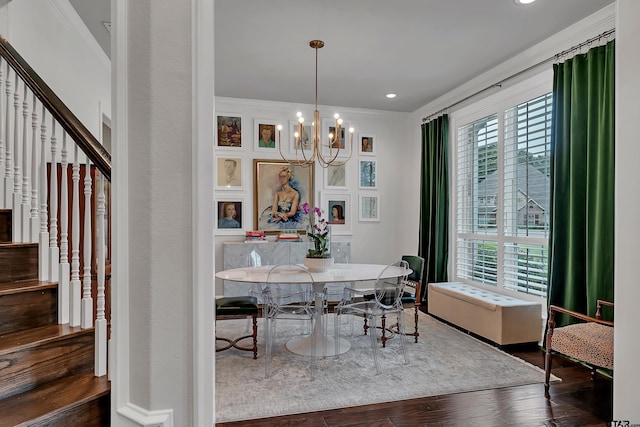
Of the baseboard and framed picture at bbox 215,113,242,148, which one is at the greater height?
framed picture at bbox 215,113,242,148

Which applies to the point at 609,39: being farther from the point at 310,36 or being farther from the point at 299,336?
the point at 299,336

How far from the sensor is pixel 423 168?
5.65 metres

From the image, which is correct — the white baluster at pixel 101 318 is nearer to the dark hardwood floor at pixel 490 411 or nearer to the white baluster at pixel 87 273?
the white baluster at pixel 87 273

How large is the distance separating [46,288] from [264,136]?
13.6ft

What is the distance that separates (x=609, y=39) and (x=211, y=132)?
3361 mm

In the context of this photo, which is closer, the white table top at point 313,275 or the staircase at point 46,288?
the staircase at point 46,288

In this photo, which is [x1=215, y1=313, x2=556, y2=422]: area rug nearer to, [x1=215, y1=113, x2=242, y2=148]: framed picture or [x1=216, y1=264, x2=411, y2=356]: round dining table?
[x1=216, y1=264, x2=411, y2=356]: round dining table

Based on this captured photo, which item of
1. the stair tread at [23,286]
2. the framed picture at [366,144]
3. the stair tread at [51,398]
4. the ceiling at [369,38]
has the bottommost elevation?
the stair tread at [51,398]

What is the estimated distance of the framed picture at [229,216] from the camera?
18.1 feet

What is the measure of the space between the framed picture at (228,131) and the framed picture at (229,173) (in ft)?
0.70

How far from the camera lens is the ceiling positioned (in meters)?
3.04

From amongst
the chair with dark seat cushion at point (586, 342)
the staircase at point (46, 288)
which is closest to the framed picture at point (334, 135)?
the chair with dark seat cushion at point (586, 342)

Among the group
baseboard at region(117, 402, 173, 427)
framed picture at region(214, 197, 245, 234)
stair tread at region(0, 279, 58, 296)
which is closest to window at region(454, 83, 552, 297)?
framed picture at region(214, 197, 245, 234)

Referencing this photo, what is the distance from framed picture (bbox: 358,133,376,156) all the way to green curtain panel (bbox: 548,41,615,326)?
114 inches
